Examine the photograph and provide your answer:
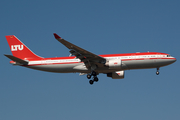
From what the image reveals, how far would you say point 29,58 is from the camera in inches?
1799

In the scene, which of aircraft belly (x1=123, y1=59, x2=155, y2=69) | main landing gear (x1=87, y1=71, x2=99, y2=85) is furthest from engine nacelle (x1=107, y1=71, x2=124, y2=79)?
aircraft belly (x1=123, y1=59, x2=155, y2=69)

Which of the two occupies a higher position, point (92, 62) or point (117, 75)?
point (92, 62)

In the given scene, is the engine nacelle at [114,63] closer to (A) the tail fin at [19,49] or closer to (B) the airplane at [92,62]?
(B) the airplane at [92,62]

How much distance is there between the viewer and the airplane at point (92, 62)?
41.1 meters

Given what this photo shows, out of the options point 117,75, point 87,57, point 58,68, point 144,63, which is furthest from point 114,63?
point 58,68

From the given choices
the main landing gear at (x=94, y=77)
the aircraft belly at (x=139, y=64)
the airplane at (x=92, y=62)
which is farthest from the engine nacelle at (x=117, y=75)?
the aircraft belly at (x=139, y=64)

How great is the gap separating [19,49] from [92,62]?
13.3 m

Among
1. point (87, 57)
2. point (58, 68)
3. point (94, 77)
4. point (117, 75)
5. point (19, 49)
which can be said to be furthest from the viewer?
point (19, 49)

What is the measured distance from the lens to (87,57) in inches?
1631

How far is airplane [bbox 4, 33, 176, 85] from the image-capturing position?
41125 mm

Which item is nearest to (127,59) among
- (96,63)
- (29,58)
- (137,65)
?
(137,65)

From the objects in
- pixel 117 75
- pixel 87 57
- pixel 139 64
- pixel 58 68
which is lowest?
pixel 117 75

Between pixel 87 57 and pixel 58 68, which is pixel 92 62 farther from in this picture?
pixel 58 68

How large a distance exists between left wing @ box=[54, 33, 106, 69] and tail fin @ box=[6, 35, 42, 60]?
8.63 metres
